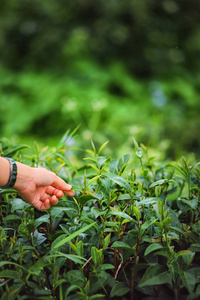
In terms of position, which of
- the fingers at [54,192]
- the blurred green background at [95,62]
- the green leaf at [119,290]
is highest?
the blurred green background at [95,62]

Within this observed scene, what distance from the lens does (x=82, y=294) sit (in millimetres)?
941

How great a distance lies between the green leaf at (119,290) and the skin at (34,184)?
13.8 inches

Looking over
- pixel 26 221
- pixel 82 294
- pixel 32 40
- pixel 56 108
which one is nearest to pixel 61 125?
pixel 56 108

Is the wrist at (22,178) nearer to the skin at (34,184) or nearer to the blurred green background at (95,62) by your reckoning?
the skin at (34,184)

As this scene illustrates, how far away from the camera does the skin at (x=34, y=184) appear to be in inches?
46.9

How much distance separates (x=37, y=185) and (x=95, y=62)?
359 centimetres

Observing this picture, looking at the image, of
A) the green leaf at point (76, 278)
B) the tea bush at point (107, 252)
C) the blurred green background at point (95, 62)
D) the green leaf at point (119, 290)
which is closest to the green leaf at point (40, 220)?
the tea bush at point (107, 252)

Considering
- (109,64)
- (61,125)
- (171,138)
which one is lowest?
(171,138)

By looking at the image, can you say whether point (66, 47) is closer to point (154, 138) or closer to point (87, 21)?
point (87, 21)

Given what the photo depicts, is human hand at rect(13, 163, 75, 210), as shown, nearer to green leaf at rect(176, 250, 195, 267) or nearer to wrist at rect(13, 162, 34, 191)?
wrist at rect(13, 162, 34, 191)

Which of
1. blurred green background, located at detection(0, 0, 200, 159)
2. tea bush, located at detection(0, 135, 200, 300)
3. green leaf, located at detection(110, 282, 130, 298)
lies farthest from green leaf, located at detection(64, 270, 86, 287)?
blurred green background, located at detection(0, 0, 200, 159)

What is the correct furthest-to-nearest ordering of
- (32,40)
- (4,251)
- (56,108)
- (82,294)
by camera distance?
(32,40) < (56,108) < (4,251) < (82,294)

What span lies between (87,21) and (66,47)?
45 cm

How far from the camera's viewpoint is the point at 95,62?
4.58 meters
